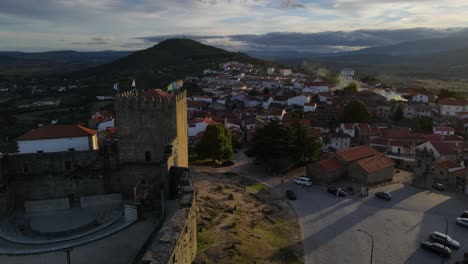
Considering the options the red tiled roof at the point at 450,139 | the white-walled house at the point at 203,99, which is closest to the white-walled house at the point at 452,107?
the red tiled roof at the point at 450,139

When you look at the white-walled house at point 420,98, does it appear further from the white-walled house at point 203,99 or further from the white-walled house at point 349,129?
the white-walled house at point 203,99

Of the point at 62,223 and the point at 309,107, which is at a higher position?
the point at 309,107

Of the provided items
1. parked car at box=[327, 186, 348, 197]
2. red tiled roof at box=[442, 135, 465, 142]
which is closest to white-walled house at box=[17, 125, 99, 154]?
parked car at box=[327, 186, 348, 197]

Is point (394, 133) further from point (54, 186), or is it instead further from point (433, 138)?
point (54, 186)

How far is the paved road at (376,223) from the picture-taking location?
79.5 feet

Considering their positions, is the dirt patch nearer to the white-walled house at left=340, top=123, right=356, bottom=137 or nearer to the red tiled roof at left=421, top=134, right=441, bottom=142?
the white-walled house at left=340, top=123, right=356, bottom=137

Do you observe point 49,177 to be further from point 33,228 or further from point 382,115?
point 382,115

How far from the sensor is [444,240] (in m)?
25.6

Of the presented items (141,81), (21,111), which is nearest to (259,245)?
(21,111)

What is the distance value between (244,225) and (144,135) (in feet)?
31.4

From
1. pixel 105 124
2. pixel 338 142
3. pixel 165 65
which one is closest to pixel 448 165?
pixel 338 142

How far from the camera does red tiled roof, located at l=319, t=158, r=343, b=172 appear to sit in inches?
1560

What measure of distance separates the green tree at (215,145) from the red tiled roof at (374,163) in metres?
15.5

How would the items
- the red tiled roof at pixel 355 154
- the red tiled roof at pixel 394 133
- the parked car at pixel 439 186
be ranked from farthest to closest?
the red tiled roof at pixel 394 133
the red tiled roof at pixel 355 154
the parked car at pixel 439 186
